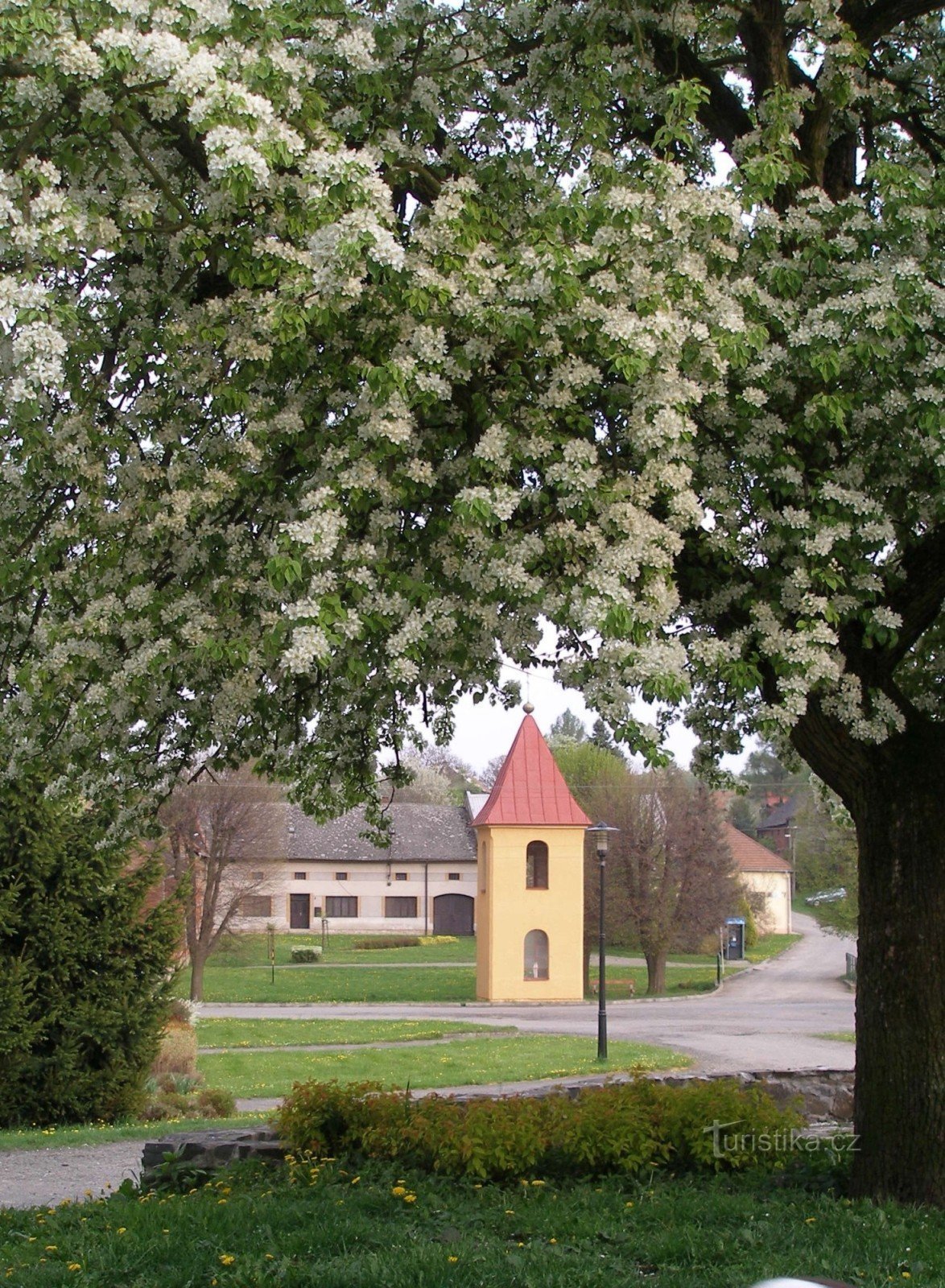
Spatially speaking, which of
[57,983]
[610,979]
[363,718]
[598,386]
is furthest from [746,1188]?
[610,979]

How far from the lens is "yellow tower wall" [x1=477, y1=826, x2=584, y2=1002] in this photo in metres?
38.2

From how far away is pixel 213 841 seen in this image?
38.7 metres

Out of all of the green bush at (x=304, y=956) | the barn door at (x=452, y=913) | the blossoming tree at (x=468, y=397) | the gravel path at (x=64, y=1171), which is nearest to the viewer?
the blossoming tree at (x=468, y=397)

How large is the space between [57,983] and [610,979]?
3283 centimetres

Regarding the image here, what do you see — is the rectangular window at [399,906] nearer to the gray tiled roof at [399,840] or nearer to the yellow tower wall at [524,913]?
the gray tiled roof at [399,840]

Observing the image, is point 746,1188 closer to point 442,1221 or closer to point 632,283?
point 442,1221

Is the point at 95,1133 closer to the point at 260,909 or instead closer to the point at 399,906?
the point at 260,909

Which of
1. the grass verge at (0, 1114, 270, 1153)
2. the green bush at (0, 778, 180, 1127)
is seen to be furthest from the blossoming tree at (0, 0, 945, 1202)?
the green bush at (0, 778, 180, 1127)

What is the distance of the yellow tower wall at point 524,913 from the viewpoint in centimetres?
3816

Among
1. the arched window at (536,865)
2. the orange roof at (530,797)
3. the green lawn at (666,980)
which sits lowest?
the green lawn at (666,980)

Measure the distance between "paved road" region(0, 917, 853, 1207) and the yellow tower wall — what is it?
1093 millimetres

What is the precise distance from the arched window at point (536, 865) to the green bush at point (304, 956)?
17.1 m

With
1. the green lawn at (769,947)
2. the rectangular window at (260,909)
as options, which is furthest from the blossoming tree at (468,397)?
the green lawn at (769,947)

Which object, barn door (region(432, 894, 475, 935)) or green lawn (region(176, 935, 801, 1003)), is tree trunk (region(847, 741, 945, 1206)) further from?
barn door (region(432, 894, 475, 935))
